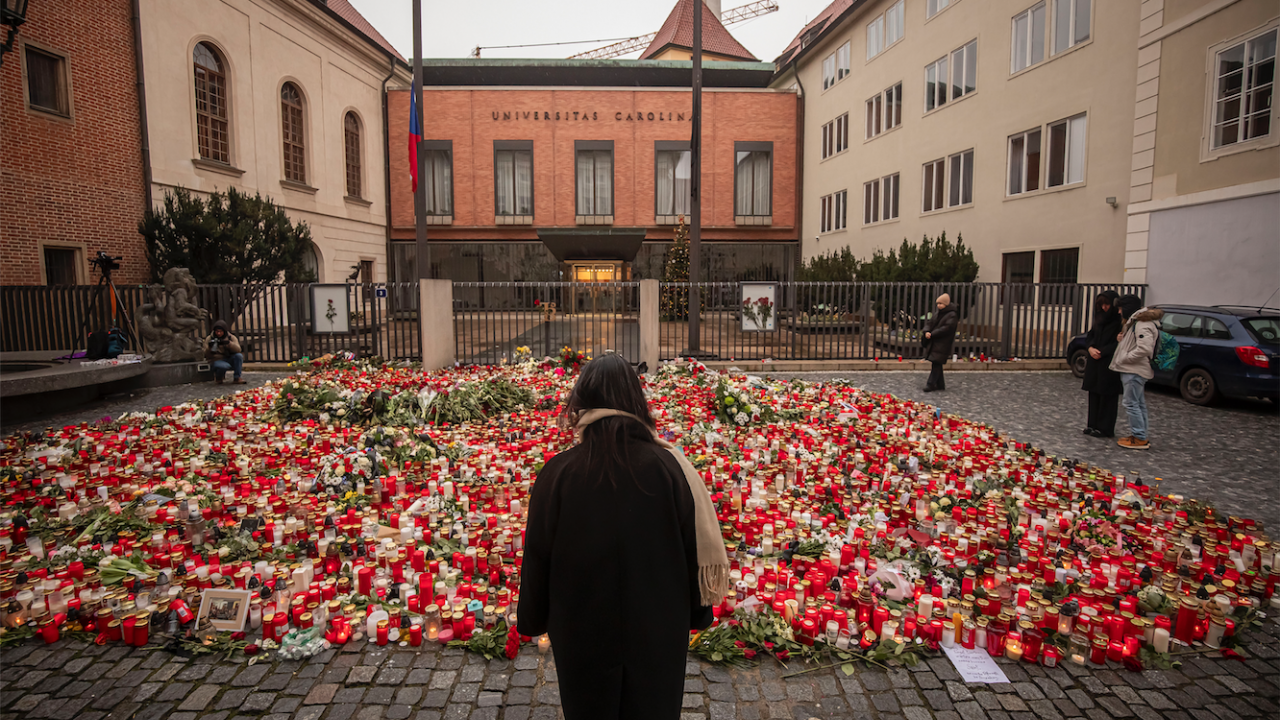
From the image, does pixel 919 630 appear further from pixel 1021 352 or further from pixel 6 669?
pixel 1021 352

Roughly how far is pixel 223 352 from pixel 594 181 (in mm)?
21655

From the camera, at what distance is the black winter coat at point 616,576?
1893 millimetres

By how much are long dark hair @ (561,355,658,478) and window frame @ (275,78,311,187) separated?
2491cm

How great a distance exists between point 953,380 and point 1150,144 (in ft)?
24.5

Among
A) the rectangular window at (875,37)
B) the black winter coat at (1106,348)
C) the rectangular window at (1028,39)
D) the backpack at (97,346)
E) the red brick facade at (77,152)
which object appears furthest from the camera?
the rectangular window at (875,37)

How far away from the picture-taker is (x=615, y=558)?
74.5 inches

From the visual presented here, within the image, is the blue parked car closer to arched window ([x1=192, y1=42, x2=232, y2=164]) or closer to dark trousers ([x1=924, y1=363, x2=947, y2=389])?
dark trousers ([x1=924, y1=363, x2=947, y2=389])

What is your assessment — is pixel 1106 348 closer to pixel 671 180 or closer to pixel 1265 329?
pixel 1265 329

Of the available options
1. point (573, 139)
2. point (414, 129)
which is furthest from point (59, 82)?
point (573, 139)

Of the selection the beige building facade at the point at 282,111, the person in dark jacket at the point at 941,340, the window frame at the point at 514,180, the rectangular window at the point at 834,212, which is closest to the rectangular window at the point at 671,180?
the window frame at the point at 514,180

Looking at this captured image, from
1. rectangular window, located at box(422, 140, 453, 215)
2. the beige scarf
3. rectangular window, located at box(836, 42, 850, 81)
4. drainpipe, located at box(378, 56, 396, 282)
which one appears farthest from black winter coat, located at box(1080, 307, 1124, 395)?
drainpipe, located at box(378, 56, 396, 282)

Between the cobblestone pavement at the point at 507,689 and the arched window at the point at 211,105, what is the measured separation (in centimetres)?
2121

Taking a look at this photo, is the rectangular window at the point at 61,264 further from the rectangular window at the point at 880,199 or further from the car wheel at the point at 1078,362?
the rectangular window at the point at 880,199

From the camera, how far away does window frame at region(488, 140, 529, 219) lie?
30500 mm
